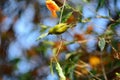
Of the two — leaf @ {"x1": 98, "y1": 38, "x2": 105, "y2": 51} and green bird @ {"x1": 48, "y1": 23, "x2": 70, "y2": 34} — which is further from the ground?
green bird @ {"x1": 48, "y1": 23, "x2": 70, "y2": 34}

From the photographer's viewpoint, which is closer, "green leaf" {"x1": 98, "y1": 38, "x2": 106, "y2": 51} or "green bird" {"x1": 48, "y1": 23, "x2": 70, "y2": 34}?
"green bird" {"x1": 48, "y1": 23, "x2": 70, "y2": 34}

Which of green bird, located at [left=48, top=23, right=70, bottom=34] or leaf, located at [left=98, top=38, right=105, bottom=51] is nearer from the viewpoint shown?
green bird, located at [left=48, top=23, right=70, bottom=34]

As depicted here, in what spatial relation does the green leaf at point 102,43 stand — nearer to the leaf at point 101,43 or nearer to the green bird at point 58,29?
the leaf at point 101,43

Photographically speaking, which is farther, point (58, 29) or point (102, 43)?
point (102, 43)

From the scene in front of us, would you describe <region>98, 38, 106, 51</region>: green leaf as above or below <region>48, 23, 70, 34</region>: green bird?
below

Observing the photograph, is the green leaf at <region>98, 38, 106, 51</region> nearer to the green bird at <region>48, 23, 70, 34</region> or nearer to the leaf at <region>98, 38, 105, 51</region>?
the leaf at <region>98, 38, 105, 51</region>

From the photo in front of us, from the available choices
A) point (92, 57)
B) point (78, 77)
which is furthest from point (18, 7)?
point (78, 77)

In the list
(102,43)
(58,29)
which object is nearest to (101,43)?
(102,43)

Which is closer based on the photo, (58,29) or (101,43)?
(58,29)

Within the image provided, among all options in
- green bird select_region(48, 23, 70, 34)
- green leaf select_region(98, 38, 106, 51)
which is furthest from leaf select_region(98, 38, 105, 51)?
green bird select_region(48, 23, 70, 34)

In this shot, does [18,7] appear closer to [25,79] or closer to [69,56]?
[25,79]

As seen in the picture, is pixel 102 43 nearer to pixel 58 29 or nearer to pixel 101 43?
pixel 101 43
